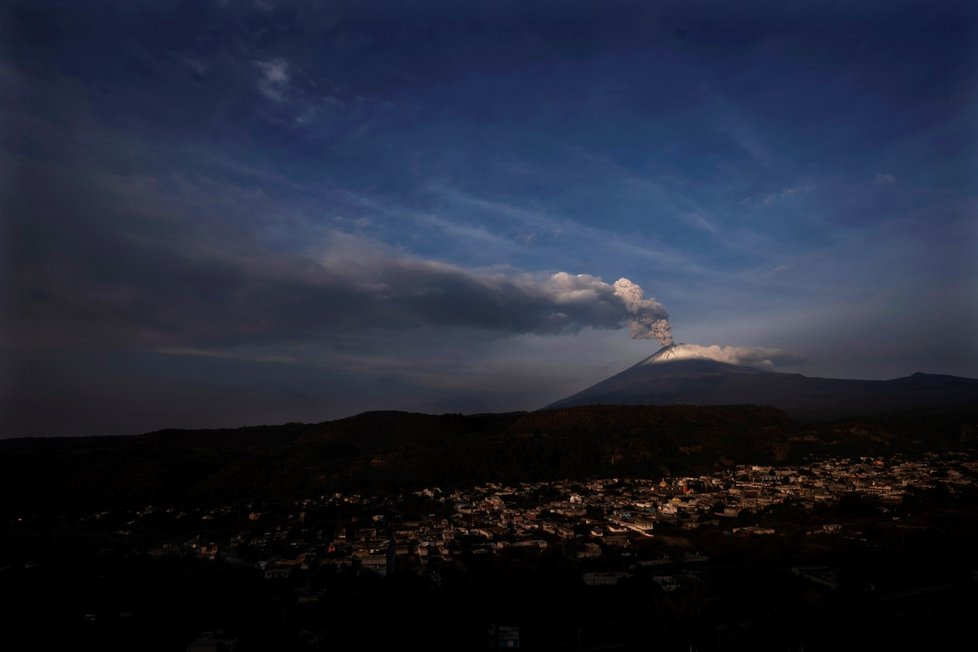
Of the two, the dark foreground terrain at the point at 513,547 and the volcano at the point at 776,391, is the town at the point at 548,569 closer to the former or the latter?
the dark foreground terrain at the point at 513,547

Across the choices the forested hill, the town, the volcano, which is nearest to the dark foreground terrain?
the town

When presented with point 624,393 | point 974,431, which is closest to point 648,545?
point 974,431

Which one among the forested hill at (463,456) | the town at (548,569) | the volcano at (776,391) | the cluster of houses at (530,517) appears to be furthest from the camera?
the volcano at (776,391)

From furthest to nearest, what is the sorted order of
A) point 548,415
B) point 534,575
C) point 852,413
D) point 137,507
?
point 852,413
point 548,415
point 137,507
point 534,575

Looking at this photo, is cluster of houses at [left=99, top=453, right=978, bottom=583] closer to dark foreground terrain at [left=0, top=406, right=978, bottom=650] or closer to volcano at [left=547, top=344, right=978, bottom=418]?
dark foreground terrain at [left=0, top=406, right=978, bottom=650]

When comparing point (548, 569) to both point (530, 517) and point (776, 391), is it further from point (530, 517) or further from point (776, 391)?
point (776, 391)

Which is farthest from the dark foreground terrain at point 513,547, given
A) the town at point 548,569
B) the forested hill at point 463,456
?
the forested hill at point 463,456

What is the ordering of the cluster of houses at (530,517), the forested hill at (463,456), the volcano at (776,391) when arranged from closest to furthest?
the cluster of houses at (530,517), the forested hill at (463,456), the volcano at (776,391)

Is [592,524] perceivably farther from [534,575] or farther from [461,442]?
[461,442]
